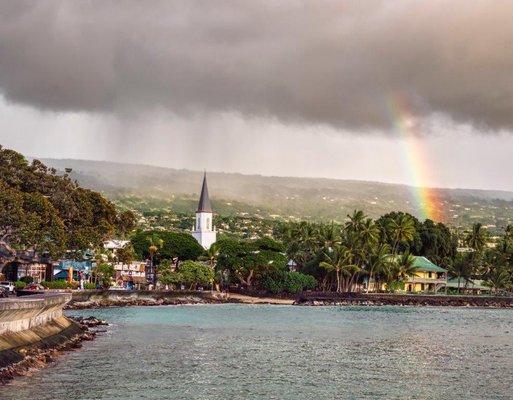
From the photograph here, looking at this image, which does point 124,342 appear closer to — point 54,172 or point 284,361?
point 284,361

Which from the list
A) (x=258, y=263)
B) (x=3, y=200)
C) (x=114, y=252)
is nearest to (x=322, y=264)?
(x=258, y=263)

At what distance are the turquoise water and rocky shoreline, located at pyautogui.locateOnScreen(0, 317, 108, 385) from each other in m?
0.73

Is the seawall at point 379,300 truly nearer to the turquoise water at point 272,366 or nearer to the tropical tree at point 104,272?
the tropical tree at point 104,272

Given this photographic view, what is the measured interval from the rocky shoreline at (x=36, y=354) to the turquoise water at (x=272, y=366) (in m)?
0.73

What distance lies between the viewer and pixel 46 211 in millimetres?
118625

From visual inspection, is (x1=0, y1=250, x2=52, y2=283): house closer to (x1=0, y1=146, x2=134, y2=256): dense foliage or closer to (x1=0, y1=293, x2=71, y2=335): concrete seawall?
(x1=0, y1=146, x2=134, y2=256): dense foliage

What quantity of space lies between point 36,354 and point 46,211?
237 feet

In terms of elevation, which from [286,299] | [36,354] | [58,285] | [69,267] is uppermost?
[36,354]

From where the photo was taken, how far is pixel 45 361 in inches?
1924

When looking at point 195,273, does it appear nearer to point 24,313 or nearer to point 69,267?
point 69,267

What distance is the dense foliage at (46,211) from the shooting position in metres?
115

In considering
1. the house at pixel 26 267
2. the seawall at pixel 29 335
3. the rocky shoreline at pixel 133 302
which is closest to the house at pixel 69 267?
the house at pixel 26 267

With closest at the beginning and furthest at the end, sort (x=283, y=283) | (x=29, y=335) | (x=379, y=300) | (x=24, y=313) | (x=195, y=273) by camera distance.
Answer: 1. (x=24, y=313)
2. (x=29, y=335)
3. (x=195, y=273)
4. (x=379, y=300)
5. (x=283, y=283)

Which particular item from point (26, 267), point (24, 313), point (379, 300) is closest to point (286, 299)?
point (379, 300)
